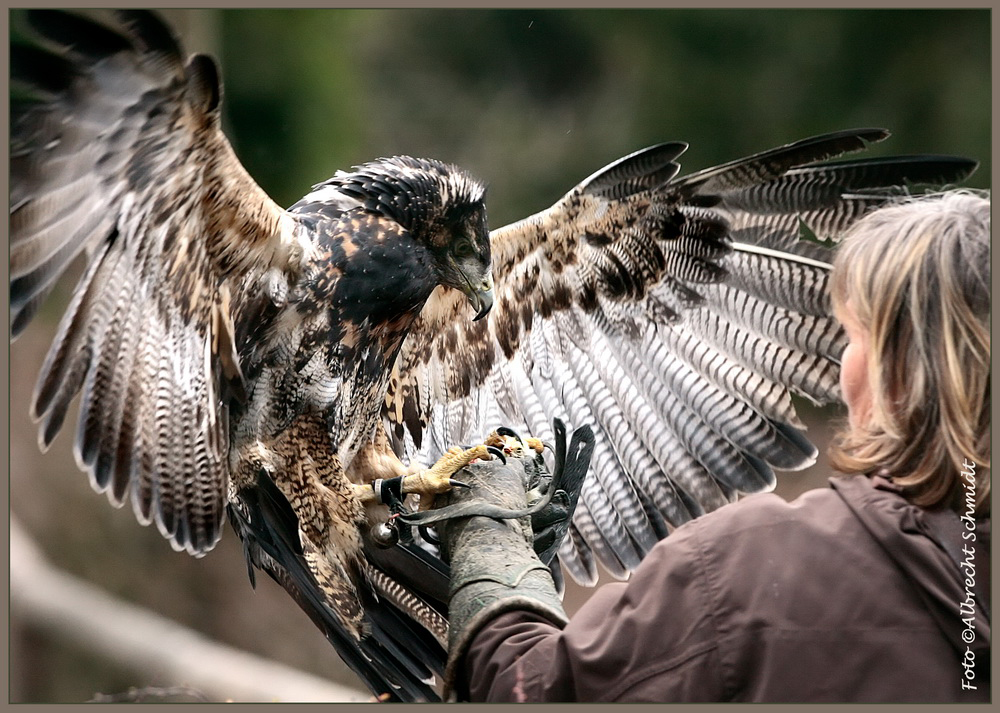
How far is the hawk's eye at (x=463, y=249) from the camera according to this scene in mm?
2910

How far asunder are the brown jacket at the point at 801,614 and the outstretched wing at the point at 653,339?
63.1 inches

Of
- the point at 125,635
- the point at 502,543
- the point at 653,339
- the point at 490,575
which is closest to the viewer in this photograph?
the point at 490,575

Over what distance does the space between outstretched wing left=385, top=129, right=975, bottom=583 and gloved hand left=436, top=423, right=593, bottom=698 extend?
1.92ft

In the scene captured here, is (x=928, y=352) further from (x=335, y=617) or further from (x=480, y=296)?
(x=335, y=617)

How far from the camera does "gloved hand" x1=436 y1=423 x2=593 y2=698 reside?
189 cm

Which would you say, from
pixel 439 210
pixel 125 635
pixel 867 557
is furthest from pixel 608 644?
pixel 125 635

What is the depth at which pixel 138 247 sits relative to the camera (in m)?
2.29

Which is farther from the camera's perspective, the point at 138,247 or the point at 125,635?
the point at 125,635

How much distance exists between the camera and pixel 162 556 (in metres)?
6.15

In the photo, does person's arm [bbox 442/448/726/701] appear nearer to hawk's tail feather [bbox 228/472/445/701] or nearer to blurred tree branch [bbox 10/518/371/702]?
hawk's tail feather [bbox 228/472/445/701]

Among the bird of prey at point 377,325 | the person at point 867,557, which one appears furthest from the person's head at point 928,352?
the bird of prey at point 377,325

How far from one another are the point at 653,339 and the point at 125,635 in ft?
9.20

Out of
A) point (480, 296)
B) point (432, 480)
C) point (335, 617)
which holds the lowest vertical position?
point (335, 617)

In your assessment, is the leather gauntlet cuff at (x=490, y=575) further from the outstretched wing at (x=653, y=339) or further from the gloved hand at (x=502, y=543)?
the outstretched wing at (x=653, y=339)
